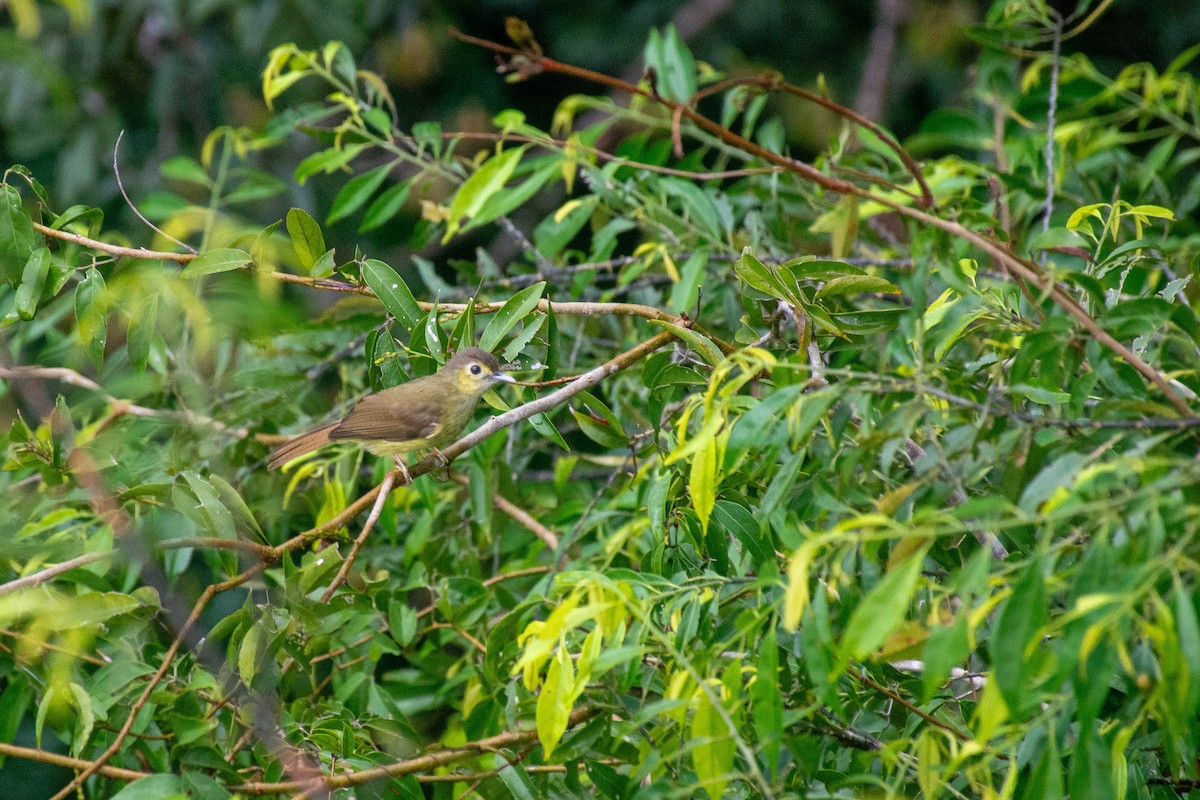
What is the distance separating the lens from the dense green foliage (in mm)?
1524

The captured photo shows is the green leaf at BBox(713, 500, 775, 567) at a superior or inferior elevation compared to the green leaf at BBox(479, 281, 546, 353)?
inferior

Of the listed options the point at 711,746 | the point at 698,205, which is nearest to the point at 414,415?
the point at 698,205

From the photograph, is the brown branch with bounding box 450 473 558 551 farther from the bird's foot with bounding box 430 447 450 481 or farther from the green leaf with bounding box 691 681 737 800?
the green leaf with bounding box 691 681 737 800

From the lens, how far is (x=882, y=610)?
1357mm

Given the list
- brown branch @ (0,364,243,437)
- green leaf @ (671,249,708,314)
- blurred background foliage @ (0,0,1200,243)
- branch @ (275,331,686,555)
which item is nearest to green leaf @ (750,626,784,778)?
branch @ (275,331,686,555)

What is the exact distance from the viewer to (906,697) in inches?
87.7

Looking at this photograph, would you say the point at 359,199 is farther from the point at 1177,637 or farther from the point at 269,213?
the point at 269,213

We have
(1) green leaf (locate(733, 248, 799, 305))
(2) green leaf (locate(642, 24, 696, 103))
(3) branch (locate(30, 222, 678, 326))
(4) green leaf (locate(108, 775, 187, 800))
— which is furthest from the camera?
(2) green leaf (locate(642, 24, 696, 103))

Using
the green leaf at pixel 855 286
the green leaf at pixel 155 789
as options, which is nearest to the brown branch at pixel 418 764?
the green leaf at pixel 155 789

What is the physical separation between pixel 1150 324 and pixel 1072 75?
2.62m

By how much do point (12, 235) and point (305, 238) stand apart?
1.93 ft

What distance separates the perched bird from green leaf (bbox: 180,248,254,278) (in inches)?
37.3

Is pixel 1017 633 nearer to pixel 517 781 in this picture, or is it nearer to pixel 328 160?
pixel 517 781

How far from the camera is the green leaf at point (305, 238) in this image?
2410mm
